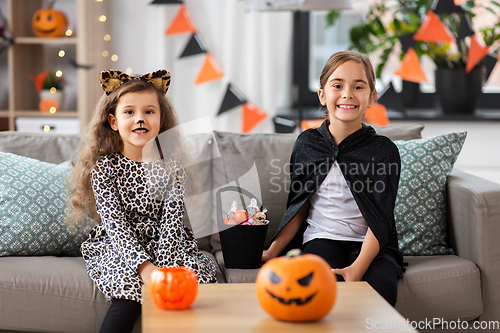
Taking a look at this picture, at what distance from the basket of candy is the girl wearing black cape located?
0.09 m

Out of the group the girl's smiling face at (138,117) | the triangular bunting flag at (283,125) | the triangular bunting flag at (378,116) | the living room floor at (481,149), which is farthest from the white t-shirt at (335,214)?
the living room floor at (481,149)

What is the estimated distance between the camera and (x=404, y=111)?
10.2ft

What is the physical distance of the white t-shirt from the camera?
Result: 5.59ft

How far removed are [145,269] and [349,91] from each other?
2.80 ft

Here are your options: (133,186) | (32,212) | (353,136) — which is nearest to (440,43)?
(353,136)

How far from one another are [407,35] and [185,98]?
139 centimetres

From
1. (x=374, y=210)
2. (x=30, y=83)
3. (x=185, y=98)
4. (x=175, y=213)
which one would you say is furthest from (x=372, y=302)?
(x=30, y=83)

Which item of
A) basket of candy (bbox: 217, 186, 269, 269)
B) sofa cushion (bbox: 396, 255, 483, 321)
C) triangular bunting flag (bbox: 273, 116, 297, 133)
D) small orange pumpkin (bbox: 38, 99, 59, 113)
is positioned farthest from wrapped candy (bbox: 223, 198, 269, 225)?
small orange pumpkin (bbox: 38, 99, 59, 113)

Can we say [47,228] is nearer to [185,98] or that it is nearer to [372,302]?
[372,302]

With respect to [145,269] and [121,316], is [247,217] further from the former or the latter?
A: [121,316]

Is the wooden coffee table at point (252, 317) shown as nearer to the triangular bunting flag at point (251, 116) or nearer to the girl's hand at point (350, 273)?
the girl's hand at point (350, 273)

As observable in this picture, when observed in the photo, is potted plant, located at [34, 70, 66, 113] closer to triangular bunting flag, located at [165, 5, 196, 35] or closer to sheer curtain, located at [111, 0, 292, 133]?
sheer curtain, located at [111, 0, 292, 133]

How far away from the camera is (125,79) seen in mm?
1753

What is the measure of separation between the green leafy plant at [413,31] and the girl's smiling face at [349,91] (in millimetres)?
1356
